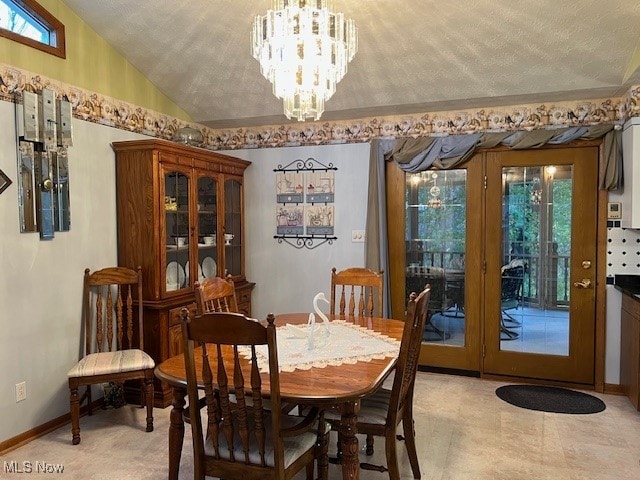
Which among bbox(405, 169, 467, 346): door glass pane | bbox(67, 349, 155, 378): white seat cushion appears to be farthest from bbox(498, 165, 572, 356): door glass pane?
bbox(67, 349, 155, 378): white seat cushion

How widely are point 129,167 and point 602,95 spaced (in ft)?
12.1

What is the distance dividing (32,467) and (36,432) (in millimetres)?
431

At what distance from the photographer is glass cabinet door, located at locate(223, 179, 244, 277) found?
4594 mm

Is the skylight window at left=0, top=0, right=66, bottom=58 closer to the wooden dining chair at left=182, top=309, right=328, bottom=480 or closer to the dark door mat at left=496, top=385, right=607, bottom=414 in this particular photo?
the wooden dining chair at left=182, top=309, right=328, bottom=480

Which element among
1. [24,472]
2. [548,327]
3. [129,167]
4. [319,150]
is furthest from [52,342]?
[548,327]

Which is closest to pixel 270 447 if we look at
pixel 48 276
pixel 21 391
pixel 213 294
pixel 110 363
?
pixel 213 294

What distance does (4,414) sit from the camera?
294cm

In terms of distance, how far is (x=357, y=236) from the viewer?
14.9 feet

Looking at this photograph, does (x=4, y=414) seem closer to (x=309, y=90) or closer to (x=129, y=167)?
(x=129, y=167)

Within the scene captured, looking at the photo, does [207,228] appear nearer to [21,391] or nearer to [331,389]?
[21,391]

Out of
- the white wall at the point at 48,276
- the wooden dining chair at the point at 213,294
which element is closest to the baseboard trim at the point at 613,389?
the wooden dining chair at the point at 213,294

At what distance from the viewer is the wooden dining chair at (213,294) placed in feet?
8.73

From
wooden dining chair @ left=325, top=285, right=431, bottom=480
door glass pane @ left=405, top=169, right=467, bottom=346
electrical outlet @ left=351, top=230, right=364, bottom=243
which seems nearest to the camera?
wooden dining chair @ left=325, top=285, right=431, bottom=480

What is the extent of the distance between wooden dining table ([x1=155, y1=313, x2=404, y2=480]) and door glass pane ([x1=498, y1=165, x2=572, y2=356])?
2271mm
